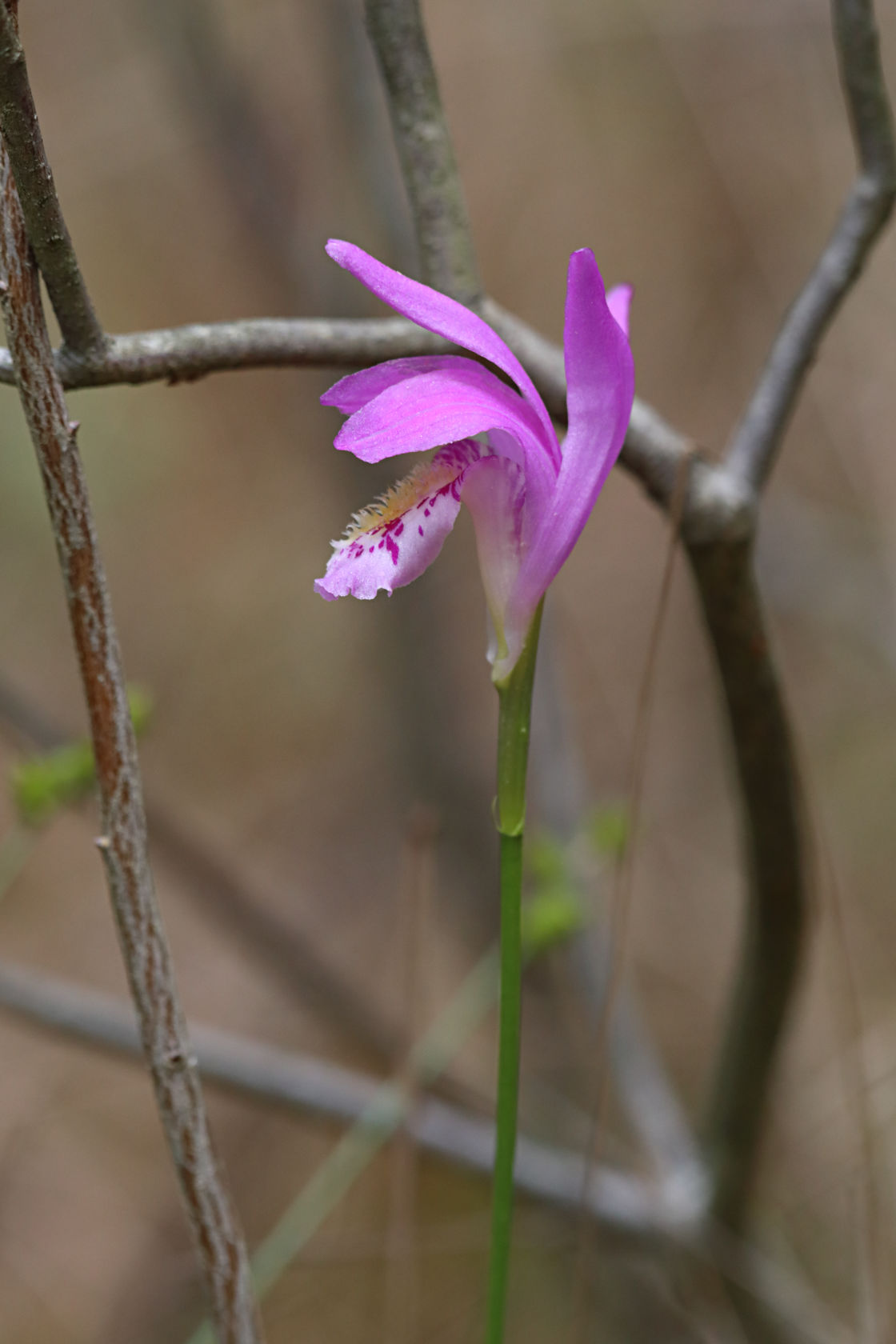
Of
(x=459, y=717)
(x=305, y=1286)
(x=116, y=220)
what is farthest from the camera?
(x=116, y=220)

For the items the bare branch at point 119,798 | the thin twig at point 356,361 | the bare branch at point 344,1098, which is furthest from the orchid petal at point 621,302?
the bare branch at point 344,1098

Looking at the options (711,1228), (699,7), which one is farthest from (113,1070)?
(699,7)

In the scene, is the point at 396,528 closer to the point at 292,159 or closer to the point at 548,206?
the point at 292,159

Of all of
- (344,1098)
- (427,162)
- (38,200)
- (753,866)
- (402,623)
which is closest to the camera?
(38,200)

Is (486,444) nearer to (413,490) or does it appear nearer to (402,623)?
(413,490)

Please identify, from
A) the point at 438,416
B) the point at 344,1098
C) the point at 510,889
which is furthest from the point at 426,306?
the point at 344,1098

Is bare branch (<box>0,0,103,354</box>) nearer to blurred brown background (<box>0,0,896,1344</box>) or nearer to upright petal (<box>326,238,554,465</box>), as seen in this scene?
upright petal (<box>326,238,554,465</box>)
